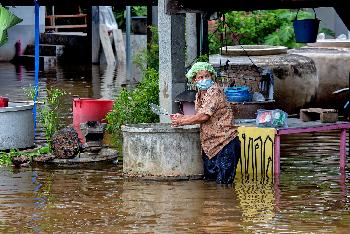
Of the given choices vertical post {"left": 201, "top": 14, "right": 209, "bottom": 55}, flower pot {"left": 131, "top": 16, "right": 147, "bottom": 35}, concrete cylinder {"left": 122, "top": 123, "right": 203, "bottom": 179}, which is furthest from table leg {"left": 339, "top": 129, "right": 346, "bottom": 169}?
flower pot {"left": 131, "top": 16, "right": 147, "bottom": 35}

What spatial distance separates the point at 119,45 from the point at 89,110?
757 inches

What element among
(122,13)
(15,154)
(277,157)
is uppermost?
(122,13)

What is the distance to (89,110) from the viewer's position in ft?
60.6

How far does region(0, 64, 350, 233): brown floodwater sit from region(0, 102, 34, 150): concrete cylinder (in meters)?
1.17

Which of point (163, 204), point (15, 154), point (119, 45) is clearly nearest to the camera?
point (163, 204)

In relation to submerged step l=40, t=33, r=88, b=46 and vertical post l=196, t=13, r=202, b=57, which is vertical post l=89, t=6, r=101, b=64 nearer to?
submerged step l=40, t=33, r=88, b=46

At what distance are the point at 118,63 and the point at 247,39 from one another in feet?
29.5

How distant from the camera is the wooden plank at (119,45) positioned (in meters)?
37.1

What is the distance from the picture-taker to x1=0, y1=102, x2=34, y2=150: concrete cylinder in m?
16.6

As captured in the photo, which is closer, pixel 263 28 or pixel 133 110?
pixel 133 110

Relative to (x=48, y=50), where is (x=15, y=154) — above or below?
below

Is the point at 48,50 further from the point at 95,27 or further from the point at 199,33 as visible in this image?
the point at 199,33

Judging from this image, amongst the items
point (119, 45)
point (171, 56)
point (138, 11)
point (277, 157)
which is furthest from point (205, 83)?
point (138, 11)

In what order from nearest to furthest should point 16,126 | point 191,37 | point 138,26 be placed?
point 16,126, point 191,37, point 138,26
